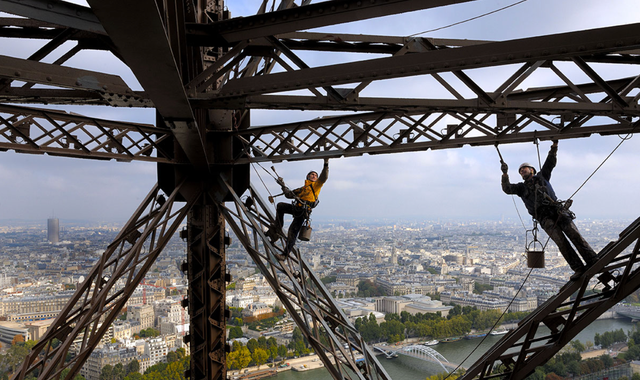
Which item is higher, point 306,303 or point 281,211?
point 281,211

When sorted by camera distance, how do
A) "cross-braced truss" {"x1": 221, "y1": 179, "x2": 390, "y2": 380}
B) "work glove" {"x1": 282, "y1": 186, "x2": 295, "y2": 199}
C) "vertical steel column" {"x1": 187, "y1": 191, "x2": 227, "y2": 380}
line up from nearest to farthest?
"cross-braced truss" {"x1": 221, "y1": 179, "x2": 390, "y2": 380} < "work glove" {"x1": 282, "y1": 186, "x2": 295, "y2": 199} < "vertical steel column" {"x1": 187, "y1": 191, "x2": 227, "y2": 380}

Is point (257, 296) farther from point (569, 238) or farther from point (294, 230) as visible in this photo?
point (569, 238)

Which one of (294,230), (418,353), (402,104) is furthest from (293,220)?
(418,353)

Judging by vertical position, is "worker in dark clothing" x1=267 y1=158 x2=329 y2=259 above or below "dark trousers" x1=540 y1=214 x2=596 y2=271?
above

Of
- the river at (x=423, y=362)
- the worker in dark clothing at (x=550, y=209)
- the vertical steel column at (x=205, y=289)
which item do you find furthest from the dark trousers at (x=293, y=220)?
the river at (x=423, y=362)

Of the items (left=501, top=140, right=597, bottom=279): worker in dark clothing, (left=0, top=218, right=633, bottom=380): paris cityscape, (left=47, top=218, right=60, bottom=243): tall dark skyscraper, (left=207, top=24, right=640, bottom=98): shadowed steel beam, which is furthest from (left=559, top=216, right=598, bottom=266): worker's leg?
(left=47, top=218, right=60, bottom=243): tall dark skyscraper

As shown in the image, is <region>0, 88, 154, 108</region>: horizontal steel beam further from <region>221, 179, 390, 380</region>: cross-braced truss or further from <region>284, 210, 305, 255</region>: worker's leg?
<region>284, 210, 305, 255</region>: worker's leg
